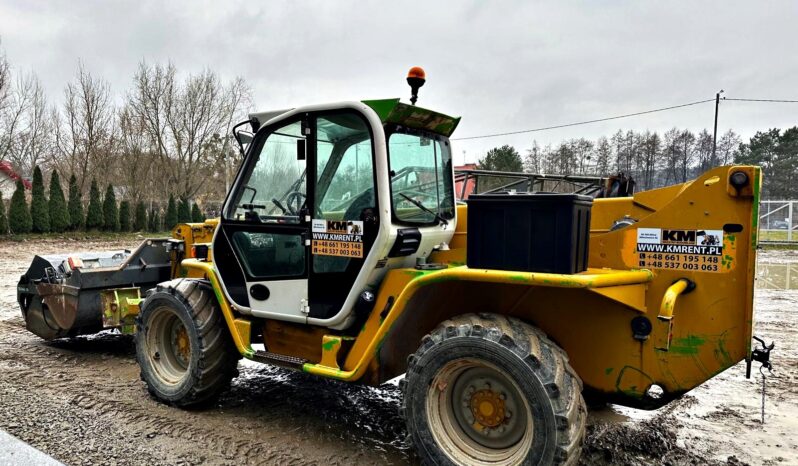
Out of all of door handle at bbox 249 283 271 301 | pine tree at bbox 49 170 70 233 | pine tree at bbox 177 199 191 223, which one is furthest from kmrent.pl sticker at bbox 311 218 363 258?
pine tree at bbox 177 199 191 223

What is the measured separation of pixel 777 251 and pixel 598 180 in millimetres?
17514

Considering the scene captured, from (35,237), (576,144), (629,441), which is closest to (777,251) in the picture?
(629,441)

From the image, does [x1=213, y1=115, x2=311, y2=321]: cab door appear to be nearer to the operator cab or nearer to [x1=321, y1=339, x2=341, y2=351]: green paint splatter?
the operator cab

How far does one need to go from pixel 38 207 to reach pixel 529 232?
2572 cm

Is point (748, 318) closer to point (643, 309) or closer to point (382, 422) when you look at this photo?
point (643, 309)

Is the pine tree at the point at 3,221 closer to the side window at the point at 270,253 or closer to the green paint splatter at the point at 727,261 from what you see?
the side window at the point at 270,253

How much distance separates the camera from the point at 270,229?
13.3 ft

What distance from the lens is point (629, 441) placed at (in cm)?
377

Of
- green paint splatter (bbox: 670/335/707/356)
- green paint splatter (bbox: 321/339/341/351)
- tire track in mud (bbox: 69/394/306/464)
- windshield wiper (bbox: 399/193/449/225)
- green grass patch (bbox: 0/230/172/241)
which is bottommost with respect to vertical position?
tire track in mud (bbox: 69/394/306/464)

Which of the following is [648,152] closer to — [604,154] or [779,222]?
[604,154]

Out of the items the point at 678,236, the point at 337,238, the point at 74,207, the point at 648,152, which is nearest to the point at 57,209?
the point at 74,207

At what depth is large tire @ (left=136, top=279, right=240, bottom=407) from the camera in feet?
13.9

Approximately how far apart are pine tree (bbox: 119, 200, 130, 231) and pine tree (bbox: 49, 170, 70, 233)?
10.8 feet

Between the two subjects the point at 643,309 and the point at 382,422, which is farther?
the point at 382,422
